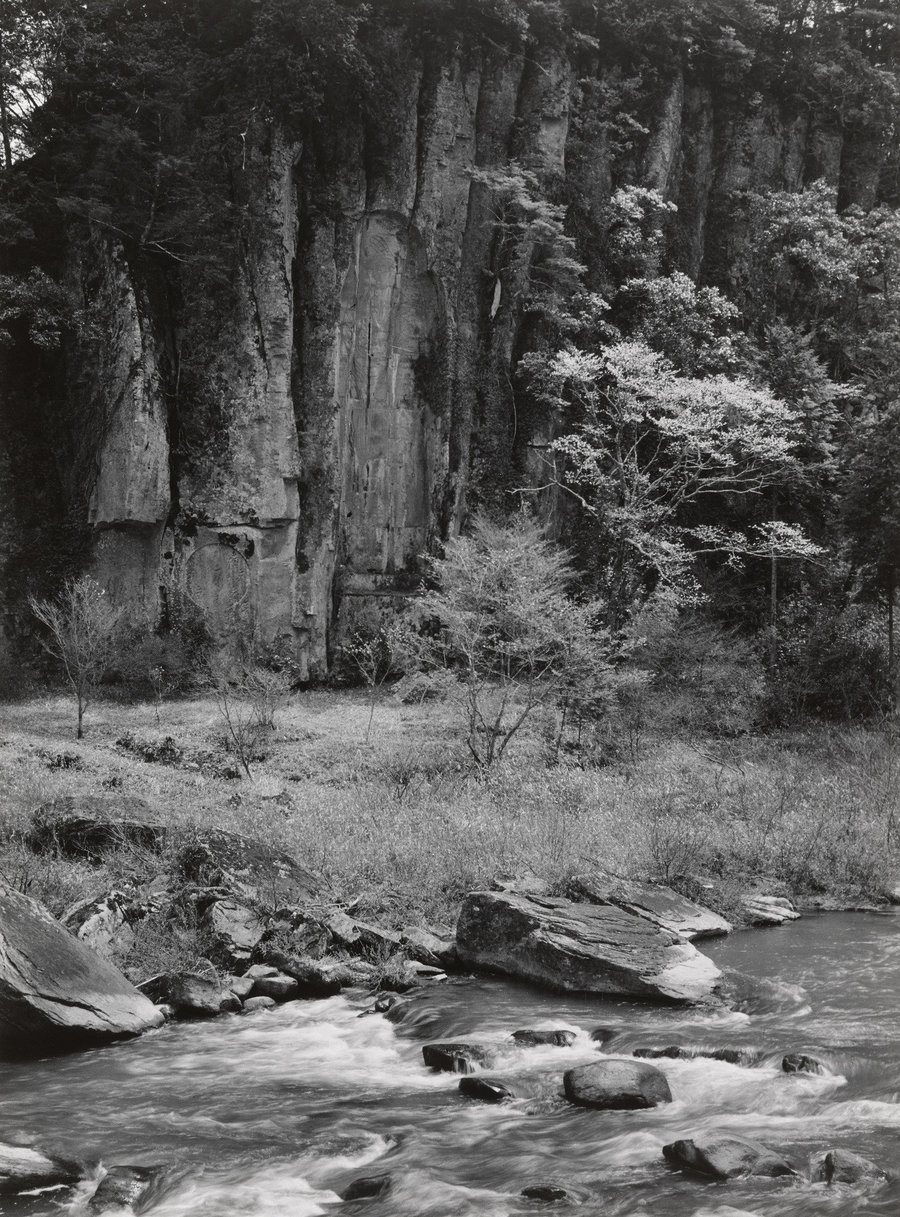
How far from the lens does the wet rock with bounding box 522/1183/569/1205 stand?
20.7ft

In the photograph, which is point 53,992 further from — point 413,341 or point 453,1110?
point 413,341

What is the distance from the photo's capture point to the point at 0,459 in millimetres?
30719

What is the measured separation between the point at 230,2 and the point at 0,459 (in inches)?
566

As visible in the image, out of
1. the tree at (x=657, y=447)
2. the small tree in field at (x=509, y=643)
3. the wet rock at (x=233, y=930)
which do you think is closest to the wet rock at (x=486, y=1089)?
the wet rock at (x=233, y=930)

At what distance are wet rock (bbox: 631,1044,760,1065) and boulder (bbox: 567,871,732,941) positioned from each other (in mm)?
2914

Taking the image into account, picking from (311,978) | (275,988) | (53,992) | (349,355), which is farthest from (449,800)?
(349,355)

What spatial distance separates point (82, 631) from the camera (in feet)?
86.0

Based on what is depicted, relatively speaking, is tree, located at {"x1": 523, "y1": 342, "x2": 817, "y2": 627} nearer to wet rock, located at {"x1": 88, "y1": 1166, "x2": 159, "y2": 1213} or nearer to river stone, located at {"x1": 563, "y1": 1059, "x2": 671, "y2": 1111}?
river stone, located at {"x1": 563, "y1": 1059, "x2": 671, "y2": 1111}

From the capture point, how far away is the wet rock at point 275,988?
10.1 m

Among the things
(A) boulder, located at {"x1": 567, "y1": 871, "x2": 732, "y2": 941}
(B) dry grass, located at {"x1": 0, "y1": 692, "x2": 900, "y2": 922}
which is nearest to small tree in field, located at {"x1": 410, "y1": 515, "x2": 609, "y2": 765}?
(B) dry grass, located at {"x1": 0, "y1": 692, "x2": 900, "y2": 922}

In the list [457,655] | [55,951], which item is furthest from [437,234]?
[55,951]

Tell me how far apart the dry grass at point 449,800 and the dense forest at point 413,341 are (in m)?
4.65

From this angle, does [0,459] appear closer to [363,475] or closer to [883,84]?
[363,475]

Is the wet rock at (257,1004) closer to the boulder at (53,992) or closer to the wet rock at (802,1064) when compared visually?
the boulder at (53,992)
